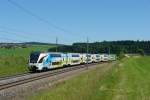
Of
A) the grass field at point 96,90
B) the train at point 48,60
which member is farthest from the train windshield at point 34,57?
the grass field at point 96,90

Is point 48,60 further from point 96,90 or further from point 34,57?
point 96,90

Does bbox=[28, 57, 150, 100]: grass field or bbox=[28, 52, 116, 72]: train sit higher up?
bbox=[28, 52, 116, 72]: train

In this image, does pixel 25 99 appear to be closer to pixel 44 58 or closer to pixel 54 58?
pixel 44 58

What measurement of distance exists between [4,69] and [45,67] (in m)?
6.44

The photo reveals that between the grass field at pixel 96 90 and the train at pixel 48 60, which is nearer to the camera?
the grass field at pixel 96 90

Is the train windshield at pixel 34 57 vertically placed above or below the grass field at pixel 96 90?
above

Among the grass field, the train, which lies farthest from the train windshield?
the grass field

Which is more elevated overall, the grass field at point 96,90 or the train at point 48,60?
the train at point 48,60

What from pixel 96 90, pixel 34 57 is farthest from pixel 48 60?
pixel 96 90

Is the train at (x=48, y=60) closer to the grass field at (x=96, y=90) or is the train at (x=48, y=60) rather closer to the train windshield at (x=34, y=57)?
the train windshield at (x=34, y=57)

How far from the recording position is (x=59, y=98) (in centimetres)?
2120

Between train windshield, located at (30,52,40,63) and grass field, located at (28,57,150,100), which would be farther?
train windshield, located at (30,52,40,63)

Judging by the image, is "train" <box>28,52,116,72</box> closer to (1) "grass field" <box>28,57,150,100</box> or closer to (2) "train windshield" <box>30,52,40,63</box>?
(2) "train windshield" <box>30,52,40,63</box>

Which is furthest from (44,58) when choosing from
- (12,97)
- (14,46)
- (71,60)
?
(14,46)
